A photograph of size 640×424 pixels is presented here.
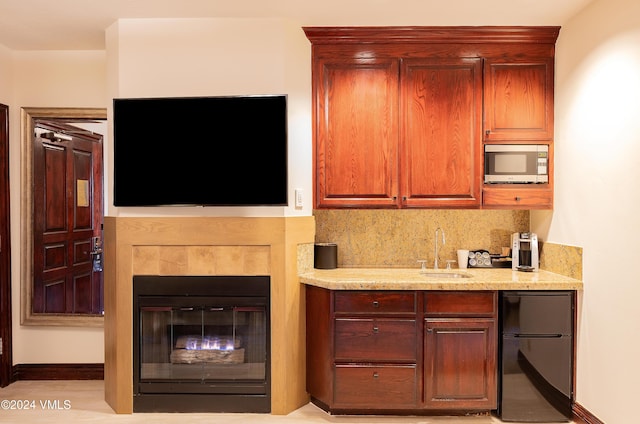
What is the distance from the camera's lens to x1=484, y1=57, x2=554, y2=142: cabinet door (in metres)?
3.43

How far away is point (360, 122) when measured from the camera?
11.3 ft

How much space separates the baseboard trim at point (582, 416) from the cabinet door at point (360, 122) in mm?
1786

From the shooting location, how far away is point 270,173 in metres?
3.21

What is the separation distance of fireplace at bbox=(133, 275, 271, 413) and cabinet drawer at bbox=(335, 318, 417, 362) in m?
0.50

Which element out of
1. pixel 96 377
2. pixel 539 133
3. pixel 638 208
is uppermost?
pixel 539 133

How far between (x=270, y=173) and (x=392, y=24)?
129cm

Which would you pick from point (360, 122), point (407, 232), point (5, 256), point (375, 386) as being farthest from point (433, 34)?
point (5, 256)

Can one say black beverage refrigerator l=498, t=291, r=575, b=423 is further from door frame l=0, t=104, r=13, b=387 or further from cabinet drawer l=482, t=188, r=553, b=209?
door frame l=0, t=104, r=13, b=387

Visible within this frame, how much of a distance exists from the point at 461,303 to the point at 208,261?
1640mm

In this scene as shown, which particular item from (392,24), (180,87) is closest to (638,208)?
(392,24)

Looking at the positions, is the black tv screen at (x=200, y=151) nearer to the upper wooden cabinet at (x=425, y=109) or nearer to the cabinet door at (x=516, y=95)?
the upper wooden cabinet at (x=425, y=109)

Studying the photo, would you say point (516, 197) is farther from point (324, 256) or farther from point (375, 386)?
point (375, 386)

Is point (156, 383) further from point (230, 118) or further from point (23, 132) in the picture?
point (23, 132)

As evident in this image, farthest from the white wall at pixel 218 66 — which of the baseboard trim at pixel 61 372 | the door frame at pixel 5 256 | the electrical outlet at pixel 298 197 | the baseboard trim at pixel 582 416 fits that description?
the baseboard trim at pixel 582 416
